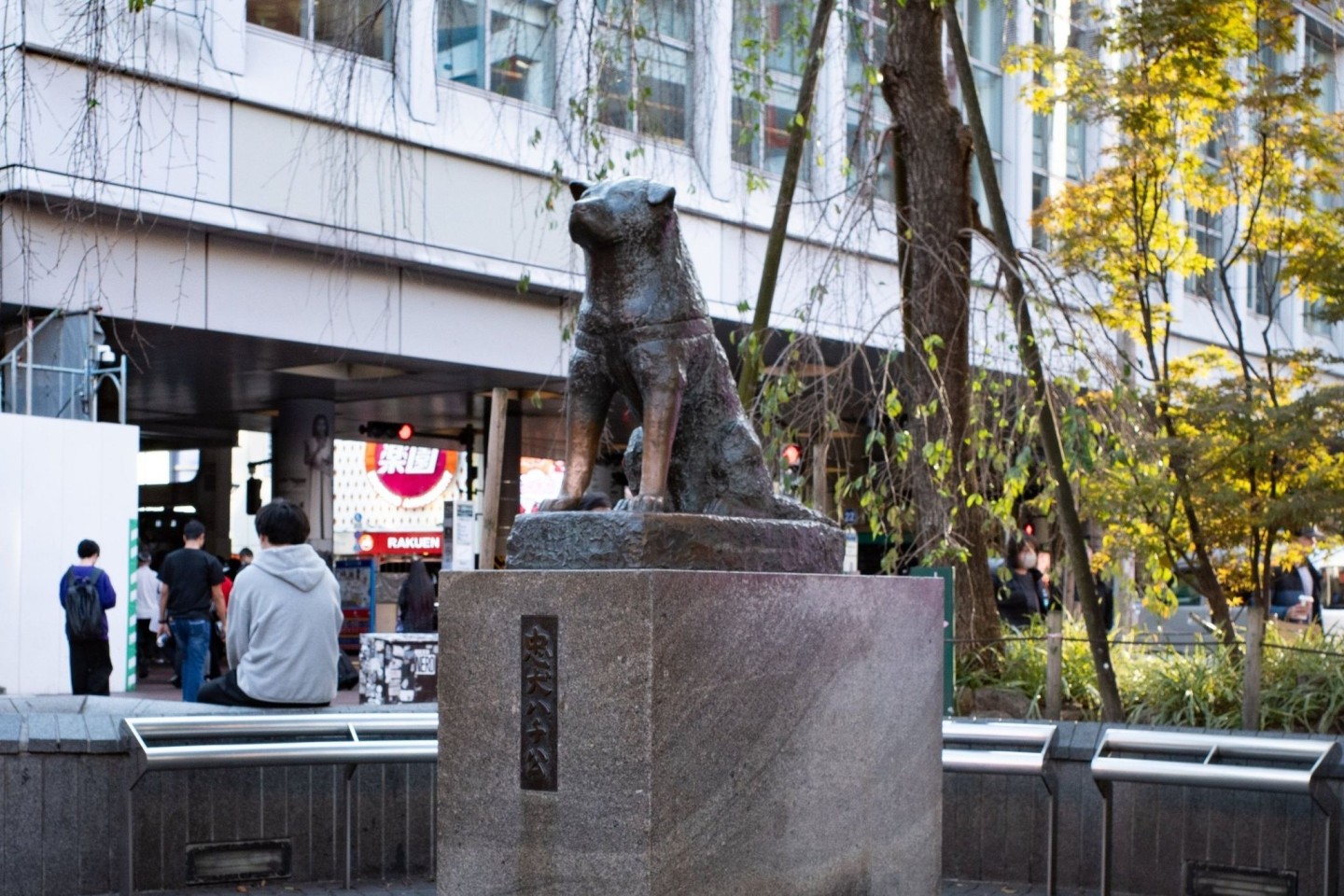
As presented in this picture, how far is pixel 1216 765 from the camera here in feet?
24.6

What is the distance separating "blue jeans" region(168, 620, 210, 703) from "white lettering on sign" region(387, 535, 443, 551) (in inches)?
533

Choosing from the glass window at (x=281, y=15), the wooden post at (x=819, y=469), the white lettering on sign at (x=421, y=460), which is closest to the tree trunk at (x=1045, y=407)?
the wooden post at (x=819, y=469)

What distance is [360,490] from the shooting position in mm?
31141

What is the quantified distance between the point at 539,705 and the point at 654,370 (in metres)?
1.19

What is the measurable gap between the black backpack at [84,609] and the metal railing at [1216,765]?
9594 millimetres

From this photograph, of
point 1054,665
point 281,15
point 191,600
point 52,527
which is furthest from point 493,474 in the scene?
point 1054,665

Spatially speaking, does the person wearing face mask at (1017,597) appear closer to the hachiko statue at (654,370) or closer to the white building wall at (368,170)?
the white building wall at (368,170)

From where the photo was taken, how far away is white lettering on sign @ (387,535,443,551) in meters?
30.3

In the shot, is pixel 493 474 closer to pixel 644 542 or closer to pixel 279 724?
pixel 279 724

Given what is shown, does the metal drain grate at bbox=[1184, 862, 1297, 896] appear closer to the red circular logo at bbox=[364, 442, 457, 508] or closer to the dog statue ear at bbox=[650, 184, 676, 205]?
the dog statue ear at bbox=[650, 184, 676, 205]

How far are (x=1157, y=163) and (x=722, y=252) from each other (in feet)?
27.3

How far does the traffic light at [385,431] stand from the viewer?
89.4 ft

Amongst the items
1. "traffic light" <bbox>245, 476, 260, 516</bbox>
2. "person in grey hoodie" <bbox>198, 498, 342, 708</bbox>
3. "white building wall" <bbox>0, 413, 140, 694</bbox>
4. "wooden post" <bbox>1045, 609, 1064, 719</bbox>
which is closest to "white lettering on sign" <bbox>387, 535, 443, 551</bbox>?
"traffic light" <bbox>245, 476, 260, 516</bbox>

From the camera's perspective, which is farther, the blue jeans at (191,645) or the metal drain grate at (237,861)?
the blue jeans at (191,645)
